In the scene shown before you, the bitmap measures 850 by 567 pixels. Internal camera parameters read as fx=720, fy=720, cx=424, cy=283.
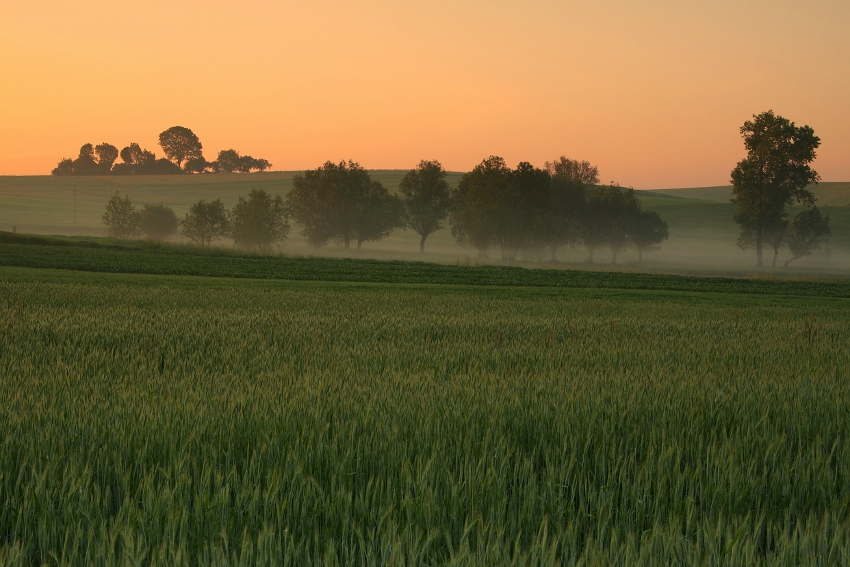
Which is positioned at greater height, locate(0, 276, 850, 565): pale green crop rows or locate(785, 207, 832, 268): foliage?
locate(785, 207, 832, 268): foliage

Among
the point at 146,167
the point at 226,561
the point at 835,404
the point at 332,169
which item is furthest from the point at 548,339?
the point at 146,167

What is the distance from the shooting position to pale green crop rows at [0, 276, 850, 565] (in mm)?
2963

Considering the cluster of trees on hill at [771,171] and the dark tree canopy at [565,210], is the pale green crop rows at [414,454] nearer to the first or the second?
the cluster of trees on hill at [771,171]

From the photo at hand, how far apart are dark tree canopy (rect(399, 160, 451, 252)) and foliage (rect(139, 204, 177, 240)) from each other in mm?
40801

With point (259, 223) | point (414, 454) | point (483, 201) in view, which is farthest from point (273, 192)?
point (414, 454)

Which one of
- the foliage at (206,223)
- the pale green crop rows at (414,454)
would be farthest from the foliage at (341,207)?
the pale green crop rows at (414,454)

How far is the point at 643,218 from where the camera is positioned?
362 ft

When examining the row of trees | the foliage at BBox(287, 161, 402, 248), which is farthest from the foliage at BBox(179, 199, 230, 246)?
the foliage at BBox(287, 161, 402, 248)

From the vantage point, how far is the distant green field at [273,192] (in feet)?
368

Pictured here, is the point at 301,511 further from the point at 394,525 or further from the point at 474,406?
the point at 474,406

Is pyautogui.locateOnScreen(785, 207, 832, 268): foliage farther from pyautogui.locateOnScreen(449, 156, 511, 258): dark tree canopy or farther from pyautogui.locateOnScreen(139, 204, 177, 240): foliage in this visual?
pyautogui.locateOnScreen(139, 204, 177, 240): foliage

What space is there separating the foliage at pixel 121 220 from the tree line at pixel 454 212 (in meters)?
1.42

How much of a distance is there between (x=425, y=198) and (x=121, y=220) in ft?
164

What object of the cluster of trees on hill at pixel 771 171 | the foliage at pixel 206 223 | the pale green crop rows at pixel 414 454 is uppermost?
the cluster of trees on hill at pixel 771 171
